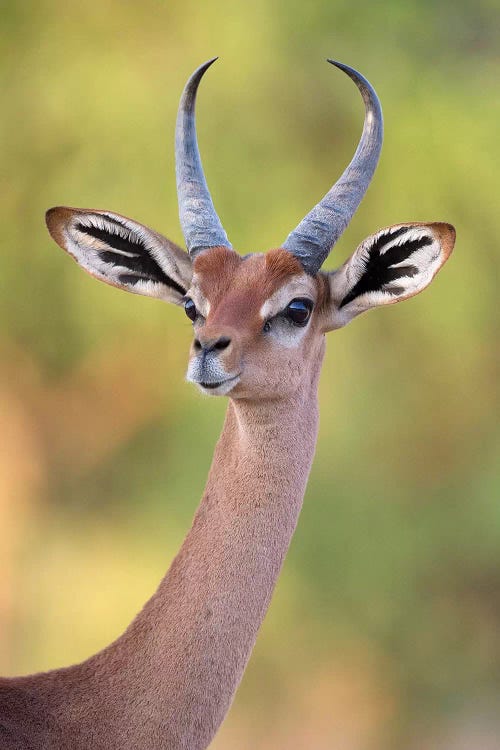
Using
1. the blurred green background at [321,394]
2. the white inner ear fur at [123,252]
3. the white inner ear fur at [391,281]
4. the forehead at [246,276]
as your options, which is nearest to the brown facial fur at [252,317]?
the forehead at [246,276]

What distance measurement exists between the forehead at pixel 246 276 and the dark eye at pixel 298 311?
0.06 meters

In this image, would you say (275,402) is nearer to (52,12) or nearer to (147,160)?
(147,160)

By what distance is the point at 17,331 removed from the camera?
1633cm

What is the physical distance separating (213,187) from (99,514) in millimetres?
4658

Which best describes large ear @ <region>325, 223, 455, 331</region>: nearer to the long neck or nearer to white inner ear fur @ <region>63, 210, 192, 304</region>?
the long neck

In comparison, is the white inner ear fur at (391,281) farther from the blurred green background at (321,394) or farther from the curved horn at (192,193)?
the blurred green background at (321,394)

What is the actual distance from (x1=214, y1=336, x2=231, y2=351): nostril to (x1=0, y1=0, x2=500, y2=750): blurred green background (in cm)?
974

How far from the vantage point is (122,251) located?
5.56 meters

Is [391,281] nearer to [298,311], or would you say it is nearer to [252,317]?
[298,311]

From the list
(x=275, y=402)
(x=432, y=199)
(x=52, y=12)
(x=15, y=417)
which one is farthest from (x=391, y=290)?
(x=52, y=12)

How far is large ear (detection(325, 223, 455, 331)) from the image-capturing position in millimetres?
5223

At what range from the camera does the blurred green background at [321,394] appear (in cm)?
1511

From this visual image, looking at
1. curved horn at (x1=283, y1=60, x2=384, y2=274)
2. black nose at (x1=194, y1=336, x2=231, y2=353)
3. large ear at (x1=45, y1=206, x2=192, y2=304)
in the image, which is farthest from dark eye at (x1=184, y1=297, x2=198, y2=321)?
curved horn at (x1=283, y1=60, x2=384, y2=274)

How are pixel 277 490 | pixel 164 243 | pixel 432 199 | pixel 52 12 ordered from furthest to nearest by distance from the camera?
pixel 52 12, pixel 432 199, pixel 164 243, pixel 277 490
